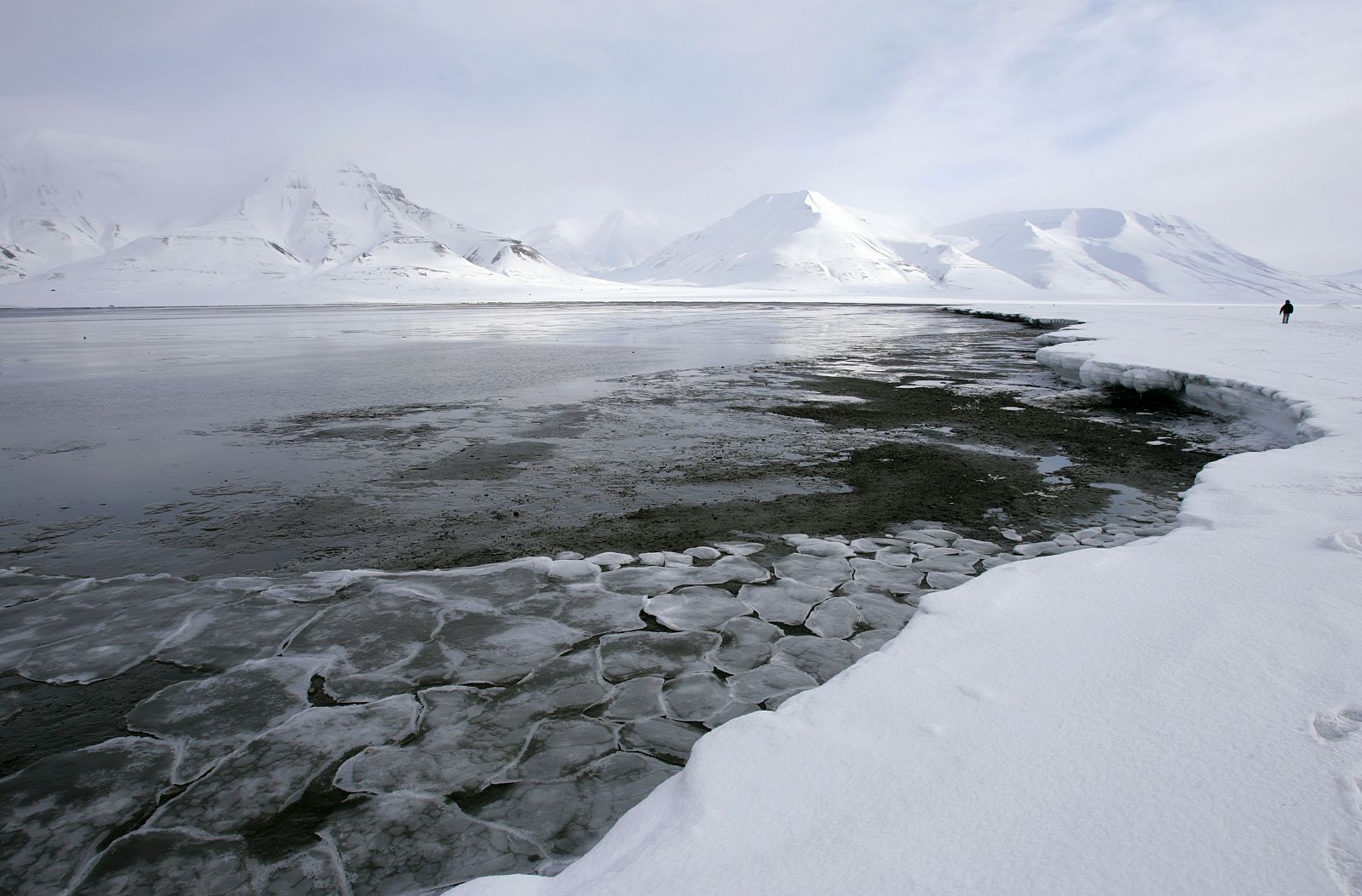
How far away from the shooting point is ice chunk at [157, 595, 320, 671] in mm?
3518

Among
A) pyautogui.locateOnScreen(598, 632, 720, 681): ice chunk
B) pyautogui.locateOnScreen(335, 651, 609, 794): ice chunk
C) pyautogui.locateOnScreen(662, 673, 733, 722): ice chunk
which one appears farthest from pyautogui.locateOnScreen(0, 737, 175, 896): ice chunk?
pyautogui.locateOnScreen(662, 673, 733, 722): ice chunk

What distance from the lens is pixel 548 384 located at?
13109 millimetres

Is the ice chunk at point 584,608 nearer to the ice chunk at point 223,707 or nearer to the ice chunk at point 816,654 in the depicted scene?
the ice chunk at point 816,654

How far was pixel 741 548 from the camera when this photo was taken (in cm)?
500

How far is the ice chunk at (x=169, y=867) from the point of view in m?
2.14

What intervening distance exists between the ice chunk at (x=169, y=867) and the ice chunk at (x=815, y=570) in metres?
3.10

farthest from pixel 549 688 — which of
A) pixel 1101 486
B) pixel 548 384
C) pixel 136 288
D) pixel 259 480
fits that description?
pixel 136 288

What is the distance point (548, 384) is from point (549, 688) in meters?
10.3

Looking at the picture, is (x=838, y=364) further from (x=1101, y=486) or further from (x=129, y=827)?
(x=129, y=827)

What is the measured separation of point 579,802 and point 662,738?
0.47m

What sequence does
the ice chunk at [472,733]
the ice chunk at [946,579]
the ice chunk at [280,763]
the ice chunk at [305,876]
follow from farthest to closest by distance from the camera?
1. the ice chunk at [946,579]
2. the ice chunk at [472,733]
3. the ice chunk at [280,763]
4. the ice chunk at [305,876]

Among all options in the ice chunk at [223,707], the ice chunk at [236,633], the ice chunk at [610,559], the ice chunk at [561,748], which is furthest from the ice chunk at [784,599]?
the ice chunk at [236,633]

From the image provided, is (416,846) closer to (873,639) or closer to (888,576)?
(873,639)

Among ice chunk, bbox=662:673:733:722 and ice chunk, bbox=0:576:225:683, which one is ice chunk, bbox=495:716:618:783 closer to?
ice chunk, bbox=662:673:733:722
